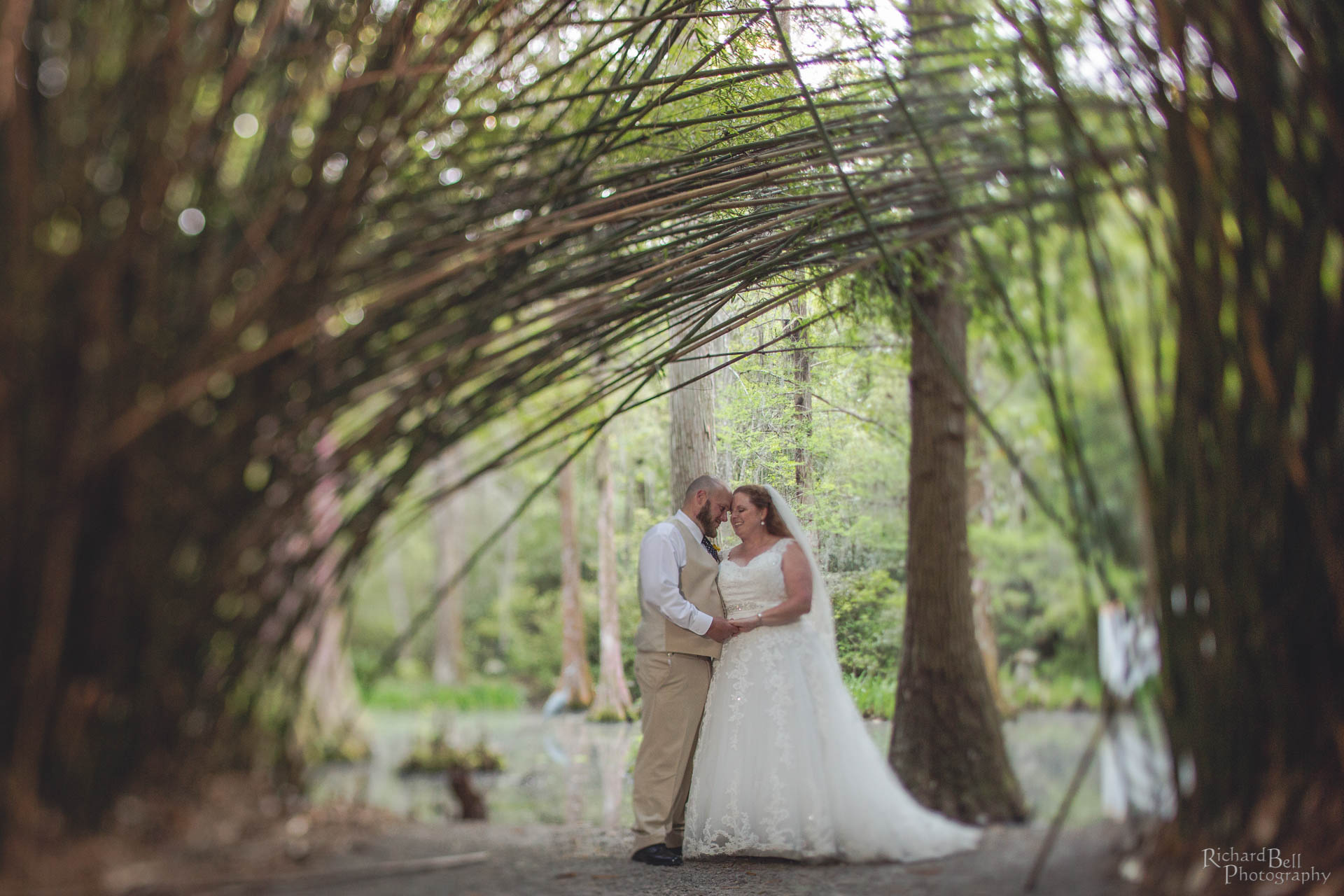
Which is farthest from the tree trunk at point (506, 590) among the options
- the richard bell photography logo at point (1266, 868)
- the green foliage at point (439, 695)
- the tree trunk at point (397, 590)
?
the richard bell photography logo at point (1266, 868)

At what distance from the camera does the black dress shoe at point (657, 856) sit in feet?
10.7

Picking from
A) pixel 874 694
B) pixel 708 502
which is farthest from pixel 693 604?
pixel 874 694

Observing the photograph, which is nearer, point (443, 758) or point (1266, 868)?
point (1266, 868)

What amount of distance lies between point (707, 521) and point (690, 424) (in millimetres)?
358

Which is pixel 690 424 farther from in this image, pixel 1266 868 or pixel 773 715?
pixel 1266 868

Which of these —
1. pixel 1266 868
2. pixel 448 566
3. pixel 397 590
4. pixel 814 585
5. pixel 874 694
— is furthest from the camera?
pixel 814 585

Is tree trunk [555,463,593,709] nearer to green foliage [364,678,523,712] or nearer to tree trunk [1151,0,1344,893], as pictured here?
green foliage [364,678,523,712]

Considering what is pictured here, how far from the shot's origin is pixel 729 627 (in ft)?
11.0

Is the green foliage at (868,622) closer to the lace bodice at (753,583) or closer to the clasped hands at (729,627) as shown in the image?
the lace bodice at (753,583)

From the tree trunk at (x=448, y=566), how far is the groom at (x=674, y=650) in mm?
1364

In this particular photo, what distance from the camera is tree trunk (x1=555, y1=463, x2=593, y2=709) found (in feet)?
9.45

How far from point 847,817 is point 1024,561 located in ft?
3.24

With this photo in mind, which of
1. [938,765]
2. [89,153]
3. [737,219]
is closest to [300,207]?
[89,153]

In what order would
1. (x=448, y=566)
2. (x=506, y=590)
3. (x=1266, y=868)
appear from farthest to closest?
(x=506, y=590) < (x=448, y=566) < (x=1266, y=868)
